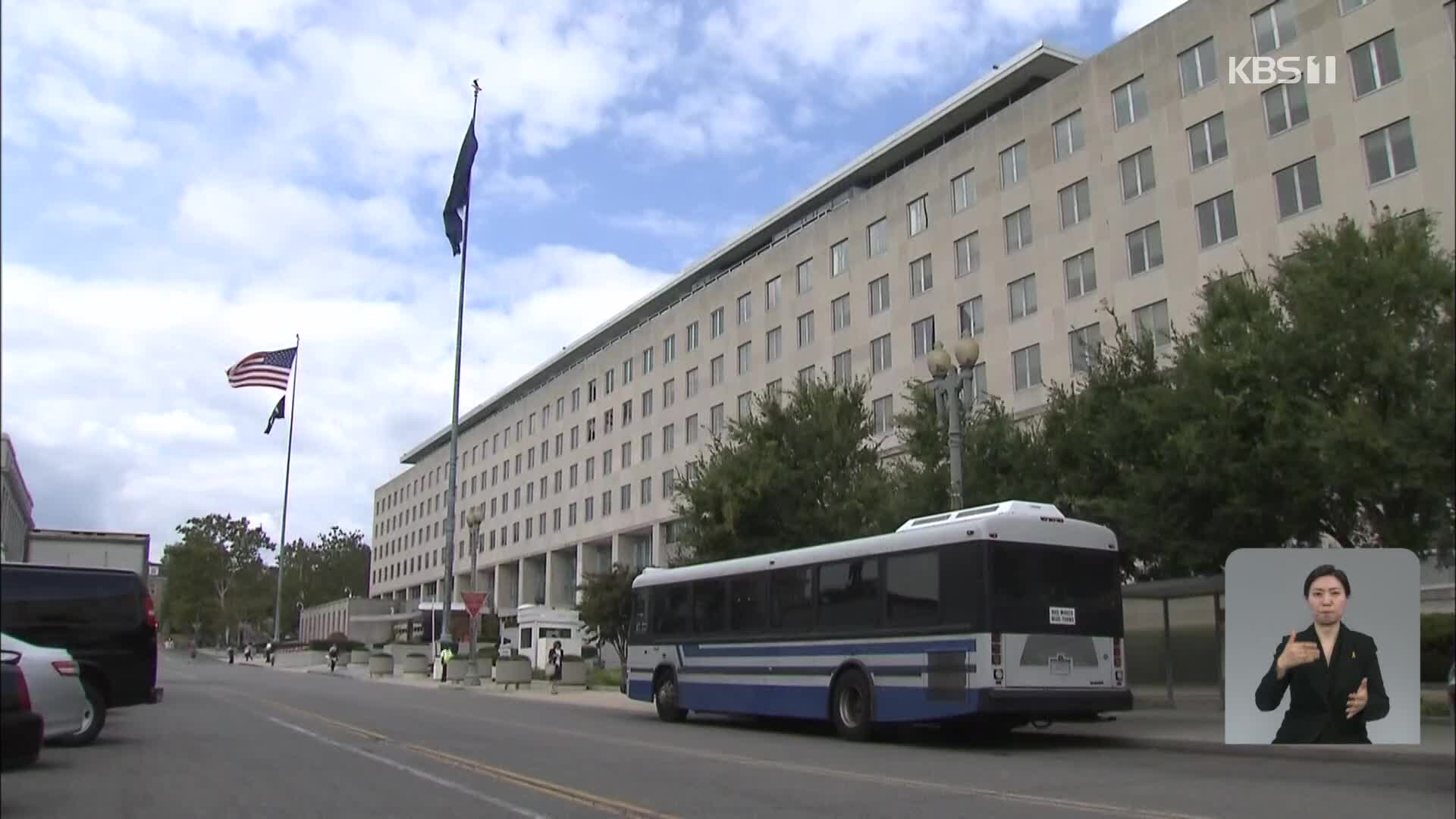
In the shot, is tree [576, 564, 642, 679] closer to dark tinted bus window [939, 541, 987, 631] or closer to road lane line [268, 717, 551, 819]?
road lane line [268, 717, 551, 819]

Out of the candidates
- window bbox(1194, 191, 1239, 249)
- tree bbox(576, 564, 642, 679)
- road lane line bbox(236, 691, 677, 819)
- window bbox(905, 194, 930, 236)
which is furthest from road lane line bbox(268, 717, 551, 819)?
window bbox(905, 194, 930, 236)

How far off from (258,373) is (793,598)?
35.7 meters

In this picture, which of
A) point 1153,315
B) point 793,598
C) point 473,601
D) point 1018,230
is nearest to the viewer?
point 793,598

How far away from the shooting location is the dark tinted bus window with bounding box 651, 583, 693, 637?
2193cm

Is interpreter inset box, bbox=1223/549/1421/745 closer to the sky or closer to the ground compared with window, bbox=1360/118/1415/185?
closer to the ground

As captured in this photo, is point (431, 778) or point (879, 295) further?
point (879, 295)

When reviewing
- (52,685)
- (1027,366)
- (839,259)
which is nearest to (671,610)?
(52,685)

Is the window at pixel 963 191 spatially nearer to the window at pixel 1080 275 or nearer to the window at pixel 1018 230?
the window at pixel 1018 230

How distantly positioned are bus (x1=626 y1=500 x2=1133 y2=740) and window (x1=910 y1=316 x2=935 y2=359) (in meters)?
32.8

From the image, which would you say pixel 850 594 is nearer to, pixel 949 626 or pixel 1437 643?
pixel 949 626

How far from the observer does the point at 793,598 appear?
1889 centimetres

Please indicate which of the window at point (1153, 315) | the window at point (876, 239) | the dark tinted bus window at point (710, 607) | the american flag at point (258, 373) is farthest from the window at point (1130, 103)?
the american flag at point (258, 373)

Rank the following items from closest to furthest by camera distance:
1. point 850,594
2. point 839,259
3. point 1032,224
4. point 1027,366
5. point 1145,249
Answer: point 850,594, point 1145,249, point 1027,366, point 1032,224, point 839,259

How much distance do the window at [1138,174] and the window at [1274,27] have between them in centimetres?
501
